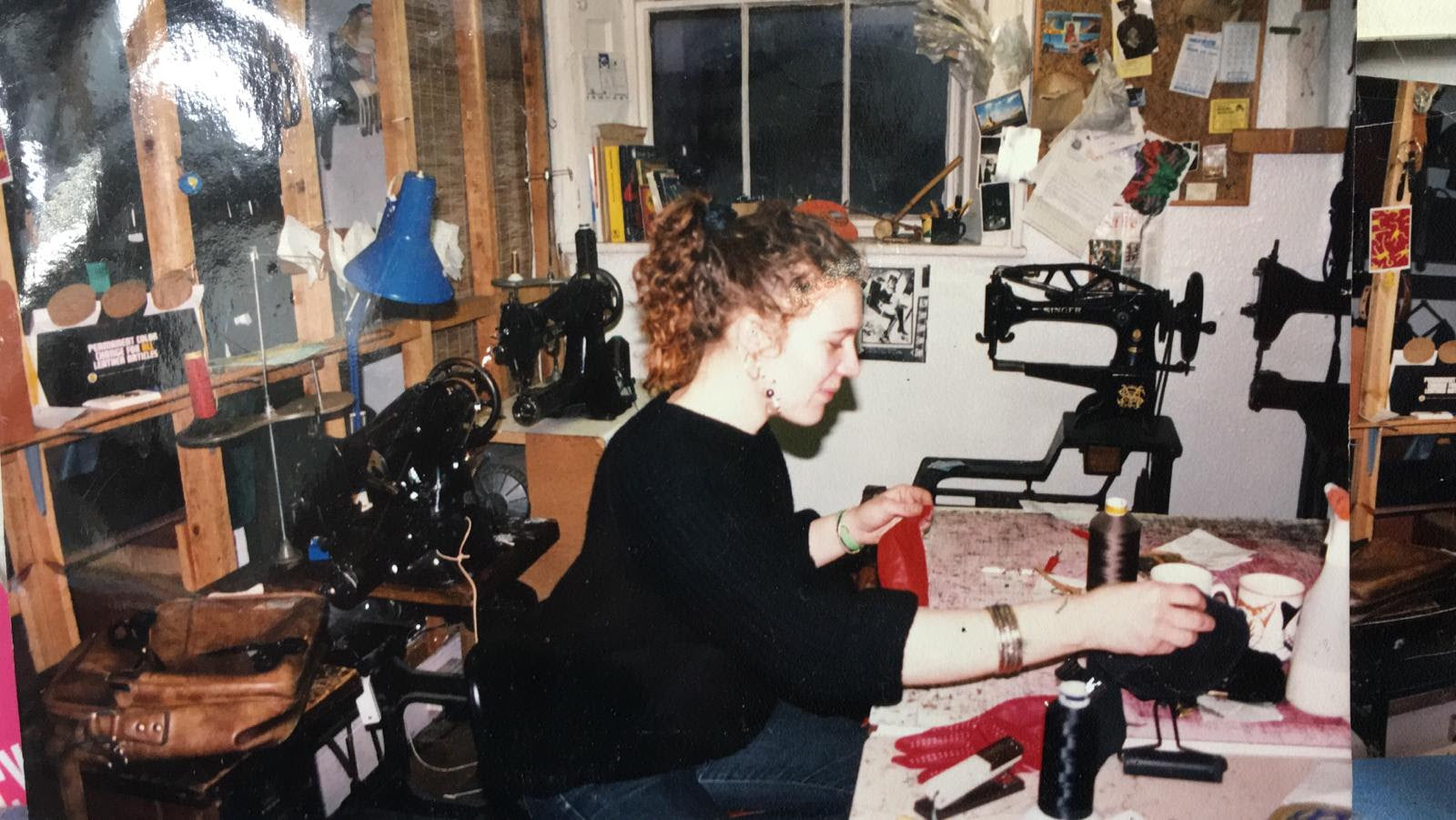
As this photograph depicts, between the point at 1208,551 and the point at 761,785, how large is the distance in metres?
0.81

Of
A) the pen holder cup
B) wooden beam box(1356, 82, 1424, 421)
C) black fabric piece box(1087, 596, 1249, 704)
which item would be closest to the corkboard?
the pen holder cup

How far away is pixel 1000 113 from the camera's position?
168cm

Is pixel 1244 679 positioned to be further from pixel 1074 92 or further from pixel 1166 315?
pixel 1074 92

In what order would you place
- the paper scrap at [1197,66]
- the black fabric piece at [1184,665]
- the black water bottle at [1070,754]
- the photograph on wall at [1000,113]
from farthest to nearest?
the photograph on wall at [1000,113] → the paper scrap at [1197,66] → the black fabric piece at [1184,665] → the black water bottle at [1070,754]

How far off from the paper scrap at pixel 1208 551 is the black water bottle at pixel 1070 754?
0.64 meters

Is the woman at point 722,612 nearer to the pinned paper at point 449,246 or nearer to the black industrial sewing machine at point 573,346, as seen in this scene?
the pinned paper at point 449,246

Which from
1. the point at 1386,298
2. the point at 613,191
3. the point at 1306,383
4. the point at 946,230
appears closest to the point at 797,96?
the point at 613,191

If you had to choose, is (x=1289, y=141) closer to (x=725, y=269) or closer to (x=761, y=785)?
(x=725, y=269)

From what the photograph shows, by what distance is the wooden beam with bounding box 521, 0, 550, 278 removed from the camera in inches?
56.1

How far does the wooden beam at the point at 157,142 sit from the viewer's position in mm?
843

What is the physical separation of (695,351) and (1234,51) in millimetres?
1196

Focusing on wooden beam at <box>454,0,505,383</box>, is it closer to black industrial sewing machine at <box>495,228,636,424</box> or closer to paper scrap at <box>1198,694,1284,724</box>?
black industrial sewing machine at <box>495,228,636,424</box>

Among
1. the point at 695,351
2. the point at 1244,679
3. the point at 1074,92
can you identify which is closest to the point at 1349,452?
the point at 1244,679

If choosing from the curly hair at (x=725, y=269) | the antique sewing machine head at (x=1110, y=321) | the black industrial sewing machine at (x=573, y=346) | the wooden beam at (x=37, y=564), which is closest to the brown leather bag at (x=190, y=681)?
the wooden beam at (x=37, y=564)
